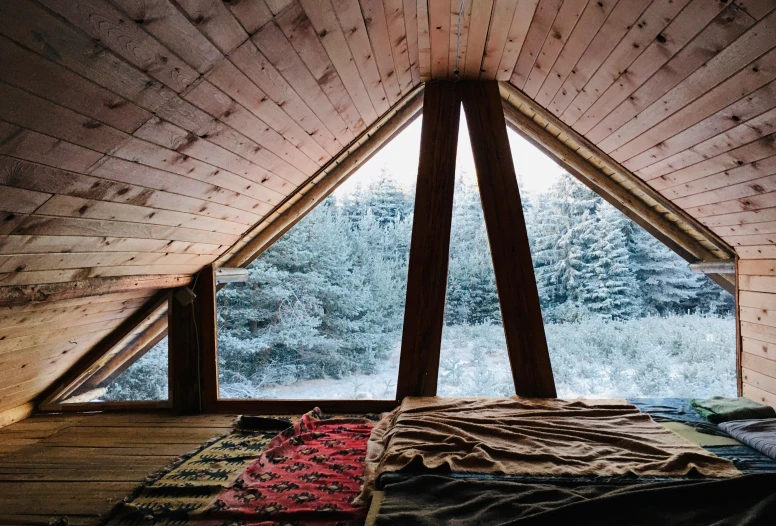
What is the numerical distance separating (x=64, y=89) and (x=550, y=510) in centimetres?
205

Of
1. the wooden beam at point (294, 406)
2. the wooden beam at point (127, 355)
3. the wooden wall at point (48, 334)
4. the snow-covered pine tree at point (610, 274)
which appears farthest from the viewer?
the snow-covered pine tree at point (610, 274)

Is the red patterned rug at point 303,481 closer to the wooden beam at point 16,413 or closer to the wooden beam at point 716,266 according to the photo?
the wooden beam at point 16,413

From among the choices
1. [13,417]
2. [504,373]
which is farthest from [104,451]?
[504,373]

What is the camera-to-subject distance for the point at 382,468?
7.13ft

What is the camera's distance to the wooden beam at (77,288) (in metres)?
2.22

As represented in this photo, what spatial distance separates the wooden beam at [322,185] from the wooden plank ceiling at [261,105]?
375mm

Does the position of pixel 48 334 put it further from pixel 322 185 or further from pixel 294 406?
pixel 322 185

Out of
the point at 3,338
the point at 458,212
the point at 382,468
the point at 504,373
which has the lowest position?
the point at 504,373

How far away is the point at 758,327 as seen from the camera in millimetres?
3426

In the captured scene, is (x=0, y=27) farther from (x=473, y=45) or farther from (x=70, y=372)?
(x=70, y=372)

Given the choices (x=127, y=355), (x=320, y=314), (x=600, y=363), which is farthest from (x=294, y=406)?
(x=600, y=363)

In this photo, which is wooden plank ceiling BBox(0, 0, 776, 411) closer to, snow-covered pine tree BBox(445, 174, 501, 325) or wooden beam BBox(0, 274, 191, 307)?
wooden beam BBox(0, 274, 191, 307)

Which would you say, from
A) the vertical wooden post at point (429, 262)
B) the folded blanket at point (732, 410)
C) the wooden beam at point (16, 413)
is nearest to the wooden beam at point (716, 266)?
the folded blanket at point (732, 410)

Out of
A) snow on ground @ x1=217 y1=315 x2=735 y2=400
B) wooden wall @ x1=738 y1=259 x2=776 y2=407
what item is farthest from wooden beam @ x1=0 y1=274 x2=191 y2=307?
wooden wall @ x1=738 y1=259 x2=776 y2=407
